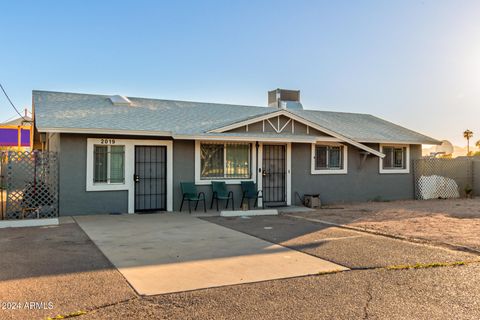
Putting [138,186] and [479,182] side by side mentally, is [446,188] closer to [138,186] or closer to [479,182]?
[479,182]

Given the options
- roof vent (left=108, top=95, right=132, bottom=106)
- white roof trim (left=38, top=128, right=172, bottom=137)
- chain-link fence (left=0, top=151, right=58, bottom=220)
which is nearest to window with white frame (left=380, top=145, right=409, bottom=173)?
white roof trim (left=38, top=128, right=172, bottom=137)

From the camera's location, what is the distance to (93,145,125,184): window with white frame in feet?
38.7

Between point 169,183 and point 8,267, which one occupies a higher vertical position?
point 169,183

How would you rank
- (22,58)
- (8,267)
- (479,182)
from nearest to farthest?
(8,267), (22,58), (479,182)

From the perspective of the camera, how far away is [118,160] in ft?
39.7

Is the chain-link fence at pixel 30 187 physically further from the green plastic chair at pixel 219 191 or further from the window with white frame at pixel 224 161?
the green plastic chair at pixel 219 191

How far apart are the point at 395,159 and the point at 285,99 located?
6.05m

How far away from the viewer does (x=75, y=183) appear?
37.3ft

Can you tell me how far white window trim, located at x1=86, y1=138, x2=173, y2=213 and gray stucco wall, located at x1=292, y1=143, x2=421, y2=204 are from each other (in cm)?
449

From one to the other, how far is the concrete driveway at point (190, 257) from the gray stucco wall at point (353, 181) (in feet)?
18.4

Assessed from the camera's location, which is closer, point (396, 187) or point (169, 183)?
point (169, 183)

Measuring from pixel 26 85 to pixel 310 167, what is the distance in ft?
39.0

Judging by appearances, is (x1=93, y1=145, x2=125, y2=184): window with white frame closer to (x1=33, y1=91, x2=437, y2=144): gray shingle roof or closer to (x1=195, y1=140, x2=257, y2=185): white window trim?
(x1=33, y1=91, x2=437, y2=144): gray shingle roof

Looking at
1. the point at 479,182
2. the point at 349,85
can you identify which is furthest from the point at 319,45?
the point at 479,182
